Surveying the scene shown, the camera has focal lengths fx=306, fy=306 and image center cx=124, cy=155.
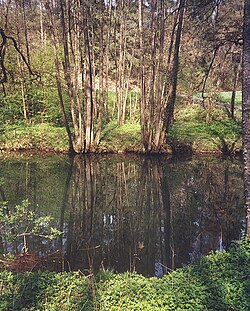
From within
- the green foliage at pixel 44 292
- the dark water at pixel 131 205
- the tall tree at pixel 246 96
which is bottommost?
the dark water at pixel 131 205

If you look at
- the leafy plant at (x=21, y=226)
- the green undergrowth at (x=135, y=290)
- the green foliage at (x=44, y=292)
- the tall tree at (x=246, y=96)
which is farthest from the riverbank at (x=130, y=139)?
the green foliage at (x=44, y=292)

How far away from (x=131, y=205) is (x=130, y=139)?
706cm

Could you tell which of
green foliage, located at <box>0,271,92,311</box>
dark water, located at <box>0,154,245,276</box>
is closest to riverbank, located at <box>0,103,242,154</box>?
dark water, located at <box>0,154,245,276</box>

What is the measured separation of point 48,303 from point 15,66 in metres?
14.8

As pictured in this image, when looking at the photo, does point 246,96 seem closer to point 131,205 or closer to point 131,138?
point 131,205

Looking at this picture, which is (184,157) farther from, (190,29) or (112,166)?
(190,29)

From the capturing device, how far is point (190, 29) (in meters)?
14.7

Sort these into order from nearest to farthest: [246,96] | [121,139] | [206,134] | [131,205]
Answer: [246,96], [131,205], [121,139], [206,134]

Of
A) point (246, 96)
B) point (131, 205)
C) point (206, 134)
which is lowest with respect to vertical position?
point (131, 205)

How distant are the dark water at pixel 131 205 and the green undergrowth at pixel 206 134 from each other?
139cm

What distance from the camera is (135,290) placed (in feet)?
10.2

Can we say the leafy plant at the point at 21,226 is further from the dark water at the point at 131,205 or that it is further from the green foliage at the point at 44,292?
the green foliage at the point at 44,292

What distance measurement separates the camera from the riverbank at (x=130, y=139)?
1396cm

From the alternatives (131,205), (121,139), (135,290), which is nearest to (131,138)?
(121,139)
